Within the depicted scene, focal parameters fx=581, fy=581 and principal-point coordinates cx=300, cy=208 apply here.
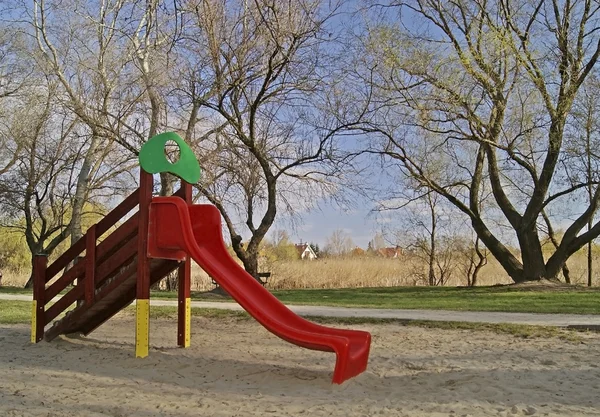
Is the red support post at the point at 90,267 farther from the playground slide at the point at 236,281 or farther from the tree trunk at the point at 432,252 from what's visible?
the tree trunk at the point at 432,252

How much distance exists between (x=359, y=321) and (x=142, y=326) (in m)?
4.76

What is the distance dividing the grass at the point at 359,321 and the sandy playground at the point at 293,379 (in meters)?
0.46

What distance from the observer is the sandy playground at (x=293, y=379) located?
4.59 metres

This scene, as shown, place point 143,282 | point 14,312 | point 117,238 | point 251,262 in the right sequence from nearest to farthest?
point 143,282
point 117,238
point 14,312
point 251,262

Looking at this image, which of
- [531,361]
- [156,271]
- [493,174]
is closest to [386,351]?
[531,361]

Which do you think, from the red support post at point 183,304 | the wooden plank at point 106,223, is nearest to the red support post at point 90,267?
the wooden plank at point 106,223

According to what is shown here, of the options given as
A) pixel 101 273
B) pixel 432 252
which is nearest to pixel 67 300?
pixel 101 273

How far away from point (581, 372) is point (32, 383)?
210 inches

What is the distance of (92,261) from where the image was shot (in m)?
7.46

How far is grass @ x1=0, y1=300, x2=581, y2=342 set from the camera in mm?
8492

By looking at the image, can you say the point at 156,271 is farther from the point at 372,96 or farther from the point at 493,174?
the point at 493,174

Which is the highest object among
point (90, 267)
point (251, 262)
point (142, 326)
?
point (251, 262)

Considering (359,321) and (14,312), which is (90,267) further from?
(14,312)

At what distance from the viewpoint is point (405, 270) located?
31391mm
